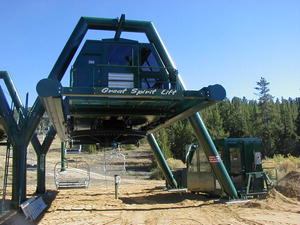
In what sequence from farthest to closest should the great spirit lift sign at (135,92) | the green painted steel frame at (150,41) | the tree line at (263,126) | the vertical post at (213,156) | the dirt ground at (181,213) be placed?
the tree line at (263,126), the vertical post at (213,156), the green painted steel frame at (150,41), the dirt ground at (181,213), the great spirit lift sign at (135,92)

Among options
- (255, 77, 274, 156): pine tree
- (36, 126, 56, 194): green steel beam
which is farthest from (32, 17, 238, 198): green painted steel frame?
(255, 77, 274, 156): pine tree

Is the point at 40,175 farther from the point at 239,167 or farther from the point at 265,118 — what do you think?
the point at 265,118

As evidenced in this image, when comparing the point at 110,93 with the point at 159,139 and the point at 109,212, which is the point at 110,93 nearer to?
the point at 109,212

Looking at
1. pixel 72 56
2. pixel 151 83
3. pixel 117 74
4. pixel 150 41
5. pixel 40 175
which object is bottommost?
pixel 40 175

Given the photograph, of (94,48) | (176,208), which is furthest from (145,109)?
(176,208)

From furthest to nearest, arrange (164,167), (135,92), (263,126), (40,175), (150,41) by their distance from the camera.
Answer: (263,126) < (164,167) < (40,175) < (150,41) < (135,92)

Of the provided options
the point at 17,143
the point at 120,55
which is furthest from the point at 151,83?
the point at 17,143

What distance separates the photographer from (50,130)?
720 inches

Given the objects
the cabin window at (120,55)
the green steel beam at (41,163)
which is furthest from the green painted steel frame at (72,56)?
the green steel beam at (41,163)

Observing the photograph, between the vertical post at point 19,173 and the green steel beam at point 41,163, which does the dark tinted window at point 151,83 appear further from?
the green steel beam at point 41,163

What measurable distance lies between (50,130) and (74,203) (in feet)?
16.5

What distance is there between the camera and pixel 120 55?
12.5 meters

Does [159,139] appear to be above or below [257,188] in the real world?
above

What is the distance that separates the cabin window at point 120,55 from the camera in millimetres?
12438
